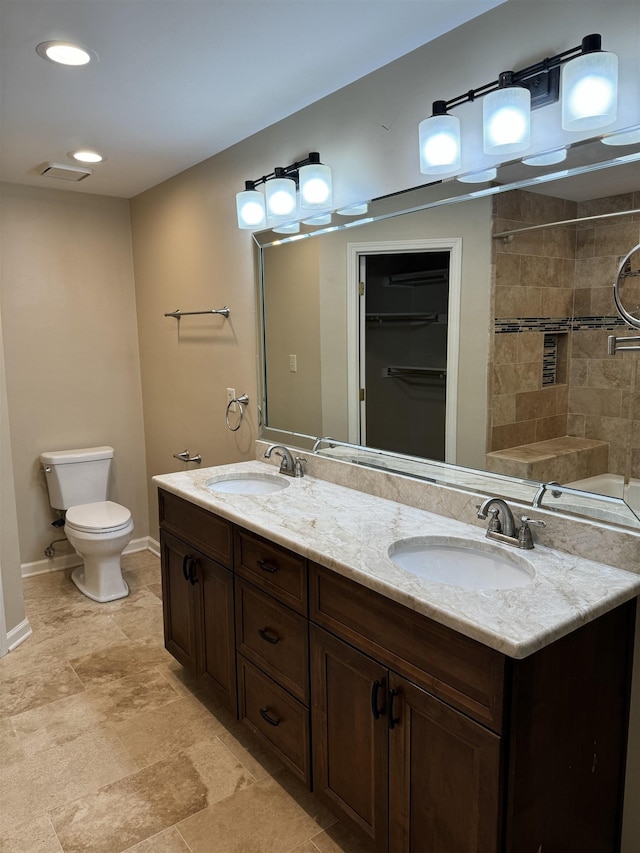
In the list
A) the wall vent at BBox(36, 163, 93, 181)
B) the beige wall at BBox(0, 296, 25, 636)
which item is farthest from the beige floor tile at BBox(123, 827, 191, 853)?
the wall vent at BBox(36, 163, 93, 181)

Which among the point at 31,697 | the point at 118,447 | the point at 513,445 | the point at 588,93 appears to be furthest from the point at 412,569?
the point at 118,447

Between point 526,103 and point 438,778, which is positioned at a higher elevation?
point 526,103

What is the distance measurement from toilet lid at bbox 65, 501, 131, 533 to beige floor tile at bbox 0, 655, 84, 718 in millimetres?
782

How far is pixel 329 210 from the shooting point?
7.79 ft

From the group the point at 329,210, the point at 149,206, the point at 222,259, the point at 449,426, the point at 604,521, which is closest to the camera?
the point at 604,521

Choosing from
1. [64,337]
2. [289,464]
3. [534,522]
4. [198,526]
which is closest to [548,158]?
[534,522]

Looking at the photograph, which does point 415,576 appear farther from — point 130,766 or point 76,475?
point 76,475

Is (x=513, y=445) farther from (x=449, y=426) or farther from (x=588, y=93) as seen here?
(x=588, y=93)

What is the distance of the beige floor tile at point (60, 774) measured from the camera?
1.93m

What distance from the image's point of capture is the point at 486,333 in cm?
183

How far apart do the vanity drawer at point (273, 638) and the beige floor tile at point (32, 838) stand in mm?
748

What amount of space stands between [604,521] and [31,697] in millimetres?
2323

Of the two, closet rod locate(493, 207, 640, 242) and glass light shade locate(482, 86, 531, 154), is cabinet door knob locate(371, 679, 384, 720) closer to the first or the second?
closet rod locate(493, 207, 640, 242)

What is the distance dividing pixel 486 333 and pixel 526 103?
62cm
